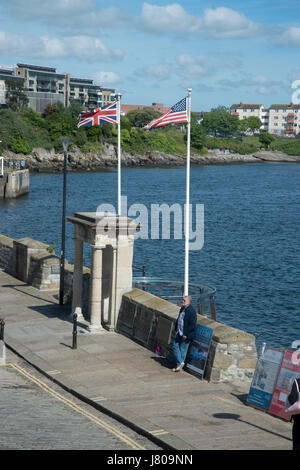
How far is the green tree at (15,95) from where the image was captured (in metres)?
168

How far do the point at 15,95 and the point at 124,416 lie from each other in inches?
6481

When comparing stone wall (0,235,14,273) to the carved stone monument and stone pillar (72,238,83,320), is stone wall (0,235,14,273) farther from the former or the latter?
the carved stone monument

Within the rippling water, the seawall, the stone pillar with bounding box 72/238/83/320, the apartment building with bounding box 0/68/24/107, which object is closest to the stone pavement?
the seawall

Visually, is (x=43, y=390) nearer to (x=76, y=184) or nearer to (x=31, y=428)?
(x=31, y=428)

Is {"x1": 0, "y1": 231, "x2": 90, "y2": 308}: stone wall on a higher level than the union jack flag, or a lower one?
lower

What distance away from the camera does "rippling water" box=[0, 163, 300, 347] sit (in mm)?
36022

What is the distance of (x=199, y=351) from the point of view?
51.6 ft

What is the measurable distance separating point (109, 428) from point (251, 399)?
3148mm

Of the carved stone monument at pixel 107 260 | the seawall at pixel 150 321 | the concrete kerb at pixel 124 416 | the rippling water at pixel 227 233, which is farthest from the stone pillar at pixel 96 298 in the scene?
the rippling water at pixel 227 233

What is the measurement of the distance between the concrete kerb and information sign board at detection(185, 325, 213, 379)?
2.66 metres

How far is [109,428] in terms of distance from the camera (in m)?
12.4

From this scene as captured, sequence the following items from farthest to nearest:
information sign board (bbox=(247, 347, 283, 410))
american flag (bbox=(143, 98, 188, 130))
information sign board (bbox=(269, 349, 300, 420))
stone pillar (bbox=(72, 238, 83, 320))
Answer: american flag (bbox=(143, 98, 188, 130))
stone pillar (bbox=(72, 238, 83, 320))
information sign board (bbox=(247, 347, 283, 410))
information sign board (bbox=(269, 349, 300, 420))

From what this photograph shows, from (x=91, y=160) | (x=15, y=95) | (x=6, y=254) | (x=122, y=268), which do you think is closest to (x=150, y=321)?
(x=122, y=268)
